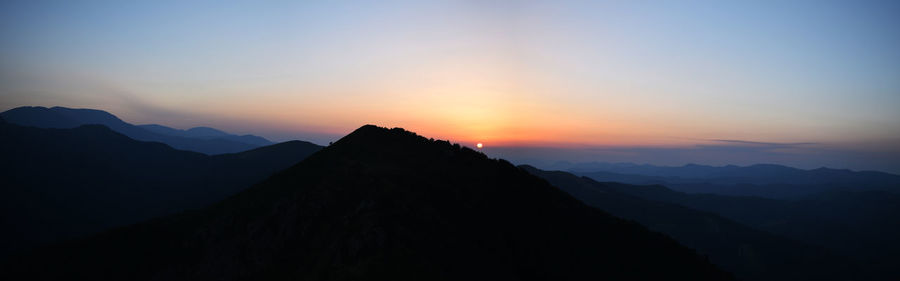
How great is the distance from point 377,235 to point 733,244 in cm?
17314

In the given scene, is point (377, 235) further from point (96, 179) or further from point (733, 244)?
point (96, 179)

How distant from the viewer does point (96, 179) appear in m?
154

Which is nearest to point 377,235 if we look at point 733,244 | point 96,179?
point 733,244

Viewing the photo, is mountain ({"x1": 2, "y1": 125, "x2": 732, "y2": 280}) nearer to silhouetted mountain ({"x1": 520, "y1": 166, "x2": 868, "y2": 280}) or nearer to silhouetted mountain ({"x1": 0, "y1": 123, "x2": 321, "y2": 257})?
silhouetted mountain ({"x1": 0, "y1": 123, "x2": 321, "y2": 257})

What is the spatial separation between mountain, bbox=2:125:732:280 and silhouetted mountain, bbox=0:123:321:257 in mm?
104026

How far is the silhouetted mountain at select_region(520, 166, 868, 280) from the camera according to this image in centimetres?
13438

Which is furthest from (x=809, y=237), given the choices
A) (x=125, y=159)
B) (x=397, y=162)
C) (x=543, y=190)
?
(x=125, y=159)

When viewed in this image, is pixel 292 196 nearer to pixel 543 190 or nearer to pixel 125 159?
pixel 543 190

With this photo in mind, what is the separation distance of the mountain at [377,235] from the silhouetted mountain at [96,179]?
104 metres

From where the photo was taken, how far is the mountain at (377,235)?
1268 inches

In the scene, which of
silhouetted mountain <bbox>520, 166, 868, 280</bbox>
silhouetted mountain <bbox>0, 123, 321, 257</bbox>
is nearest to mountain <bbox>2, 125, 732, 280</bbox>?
silhouetted mountain <bbox>0, 123, 321, 257</bbox>

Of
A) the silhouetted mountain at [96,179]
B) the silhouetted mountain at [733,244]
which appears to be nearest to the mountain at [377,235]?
the silhouetted mountain at [96,179]

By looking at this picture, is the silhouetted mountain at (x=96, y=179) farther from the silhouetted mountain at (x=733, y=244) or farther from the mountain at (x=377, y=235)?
the silhouetted mountain at (x=733, y=244)

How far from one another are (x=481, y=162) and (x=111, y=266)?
1887 inches
